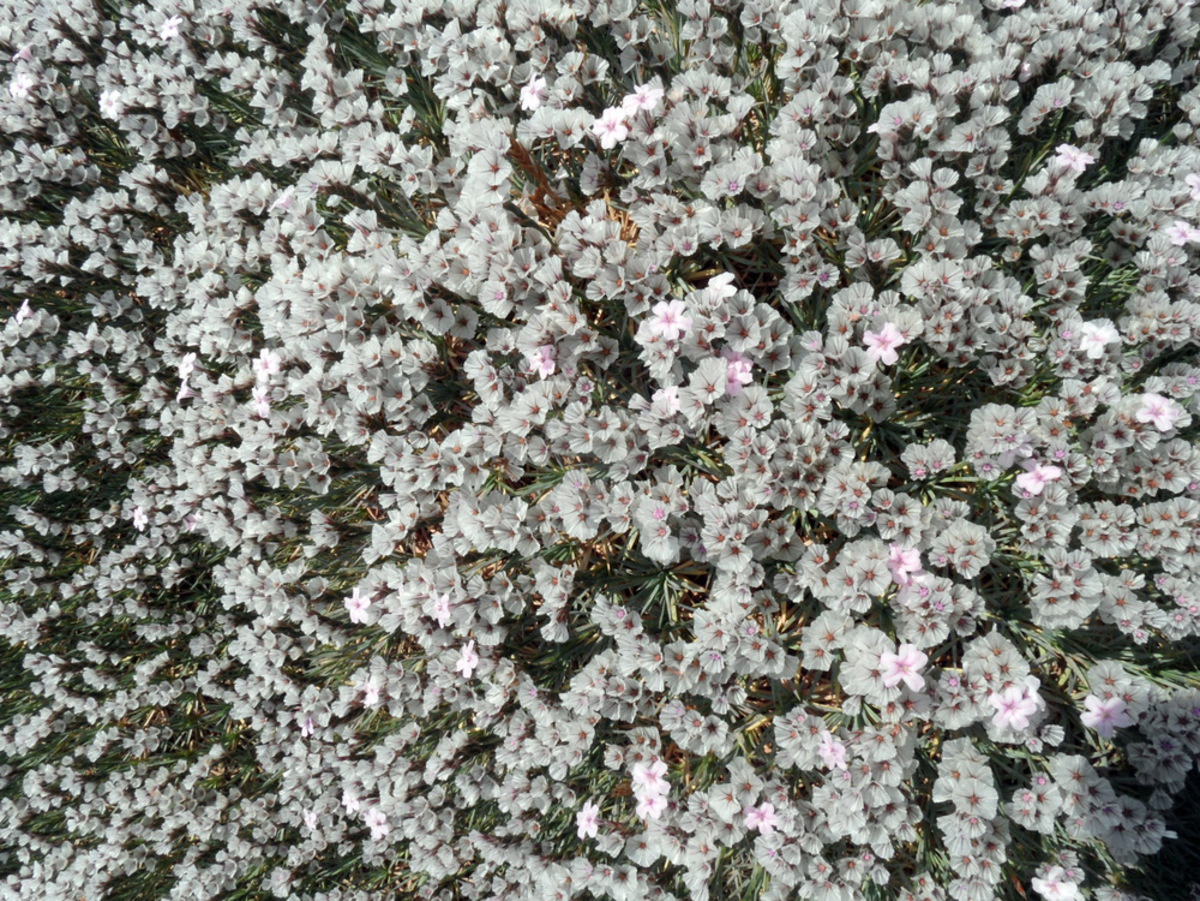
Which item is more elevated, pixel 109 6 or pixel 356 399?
pixel 109 6

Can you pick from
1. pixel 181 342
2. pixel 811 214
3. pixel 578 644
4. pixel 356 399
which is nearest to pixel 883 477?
pixel 811 214

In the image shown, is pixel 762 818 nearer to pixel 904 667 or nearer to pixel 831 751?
pixel 831 751

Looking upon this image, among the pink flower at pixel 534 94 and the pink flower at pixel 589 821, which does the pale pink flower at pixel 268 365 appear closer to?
the pink flower at pixel 534 94

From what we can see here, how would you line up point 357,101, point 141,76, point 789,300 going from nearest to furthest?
point 789,300 → point 357,101 → point 141,76

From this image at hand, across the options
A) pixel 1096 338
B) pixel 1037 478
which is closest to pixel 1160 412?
pixel 1096 338

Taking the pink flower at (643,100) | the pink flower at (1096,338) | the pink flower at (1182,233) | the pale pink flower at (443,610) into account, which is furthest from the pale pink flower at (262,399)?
the pink flower at (1182,233)

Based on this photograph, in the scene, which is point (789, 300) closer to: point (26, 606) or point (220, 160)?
point (220, 160)
